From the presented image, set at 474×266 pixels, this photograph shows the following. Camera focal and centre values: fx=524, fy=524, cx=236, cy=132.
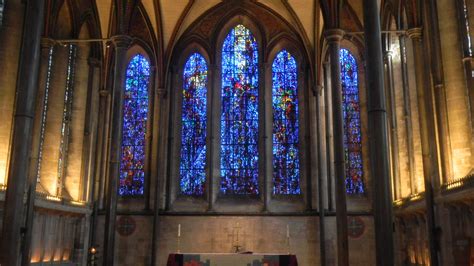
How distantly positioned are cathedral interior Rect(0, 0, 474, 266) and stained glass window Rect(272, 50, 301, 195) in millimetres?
55

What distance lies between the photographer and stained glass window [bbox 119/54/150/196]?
23219mm

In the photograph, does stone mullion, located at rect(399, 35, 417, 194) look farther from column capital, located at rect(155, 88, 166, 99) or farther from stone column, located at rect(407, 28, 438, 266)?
column capital, located at rect(155, 88, 166, 99)

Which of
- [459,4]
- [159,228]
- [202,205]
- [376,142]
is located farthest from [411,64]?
[159,228]

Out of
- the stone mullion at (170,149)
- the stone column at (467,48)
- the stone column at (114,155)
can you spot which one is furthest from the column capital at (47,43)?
the stone column at (467,48)

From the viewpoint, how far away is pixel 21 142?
12.2m

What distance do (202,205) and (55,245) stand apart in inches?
244

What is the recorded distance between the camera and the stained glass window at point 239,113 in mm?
23109

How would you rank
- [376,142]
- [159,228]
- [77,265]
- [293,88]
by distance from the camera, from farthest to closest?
[293,88], [159,228], [77,265], [376,142]

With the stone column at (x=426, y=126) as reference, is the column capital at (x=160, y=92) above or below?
above

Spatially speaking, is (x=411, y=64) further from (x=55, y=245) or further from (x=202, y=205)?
(x=55, y=245)

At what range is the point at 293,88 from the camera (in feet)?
78.5

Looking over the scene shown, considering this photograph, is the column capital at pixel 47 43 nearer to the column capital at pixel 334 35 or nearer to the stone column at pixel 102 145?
the stone column at pixel 102 145

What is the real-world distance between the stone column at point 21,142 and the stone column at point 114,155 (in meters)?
4.03

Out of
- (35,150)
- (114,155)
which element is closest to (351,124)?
(114,155)
